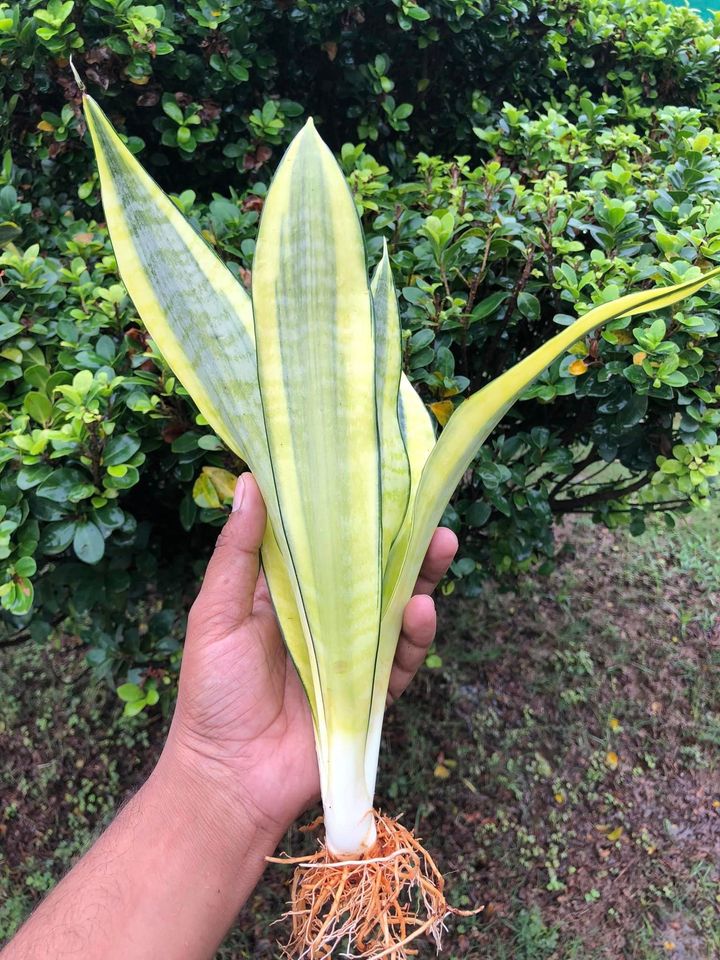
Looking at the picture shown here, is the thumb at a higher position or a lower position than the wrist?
higher

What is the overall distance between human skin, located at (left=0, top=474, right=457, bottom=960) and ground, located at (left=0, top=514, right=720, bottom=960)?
71cm

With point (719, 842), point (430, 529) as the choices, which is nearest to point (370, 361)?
point (430, 529)

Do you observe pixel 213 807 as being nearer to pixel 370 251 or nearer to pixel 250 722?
pixel 250 722

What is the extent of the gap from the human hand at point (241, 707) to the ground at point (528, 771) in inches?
29.5

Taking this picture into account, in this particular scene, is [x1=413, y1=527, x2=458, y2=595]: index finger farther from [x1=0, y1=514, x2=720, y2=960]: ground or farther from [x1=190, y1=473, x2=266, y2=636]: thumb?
[x1=0, y1=514, x2=720, y2=960]: ground

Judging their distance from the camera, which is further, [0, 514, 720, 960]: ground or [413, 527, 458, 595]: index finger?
[0, 514, 720, 960]: ground

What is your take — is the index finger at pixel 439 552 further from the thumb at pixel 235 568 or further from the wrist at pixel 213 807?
the wrist at pixel 213 807

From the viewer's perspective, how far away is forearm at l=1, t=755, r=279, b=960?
951 mm

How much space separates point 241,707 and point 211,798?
0.14 meters

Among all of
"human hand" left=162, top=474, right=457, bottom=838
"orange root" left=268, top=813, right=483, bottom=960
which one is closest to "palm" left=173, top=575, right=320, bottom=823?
"human hand" left=162, top=474, right=457, bottom=838

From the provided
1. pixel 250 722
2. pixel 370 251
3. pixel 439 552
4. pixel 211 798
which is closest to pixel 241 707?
pixel 250 722

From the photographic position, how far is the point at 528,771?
1861mm

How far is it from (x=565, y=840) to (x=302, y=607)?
4.10 feet

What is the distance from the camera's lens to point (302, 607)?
3.08 ft
